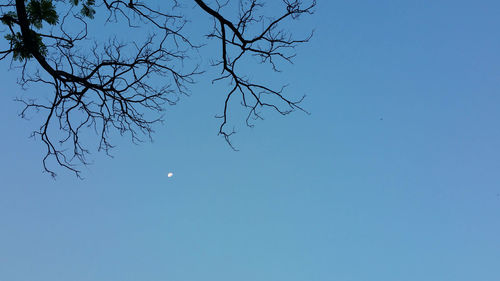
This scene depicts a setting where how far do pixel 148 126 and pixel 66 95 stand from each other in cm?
122

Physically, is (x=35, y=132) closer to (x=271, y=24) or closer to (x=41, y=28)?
(x=41, y=28)

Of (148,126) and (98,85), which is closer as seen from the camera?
(98,85)

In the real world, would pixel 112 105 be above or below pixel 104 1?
below

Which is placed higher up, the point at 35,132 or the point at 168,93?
the point at 168,93

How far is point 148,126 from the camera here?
7020 mm

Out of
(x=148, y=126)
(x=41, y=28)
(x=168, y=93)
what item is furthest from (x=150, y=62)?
(x=41, y=28)

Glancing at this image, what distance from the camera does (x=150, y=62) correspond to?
6633 mm

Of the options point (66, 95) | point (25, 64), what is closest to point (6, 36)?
point (25, 64)

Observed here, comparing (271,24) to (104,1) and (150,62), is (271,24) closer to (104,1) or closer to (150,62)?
(150,62)

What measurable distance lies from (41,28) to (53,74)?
0.74m

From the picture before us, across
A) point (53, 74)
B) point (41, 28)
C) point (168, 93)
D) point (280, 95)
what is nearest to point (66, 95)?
point (53, 74)

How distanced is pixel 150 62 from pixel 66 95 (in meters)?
1.26

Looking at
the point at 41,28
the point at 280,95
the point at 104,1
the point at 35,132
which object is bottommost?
the point at 35,132

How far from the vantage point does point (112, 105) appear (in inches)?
269
